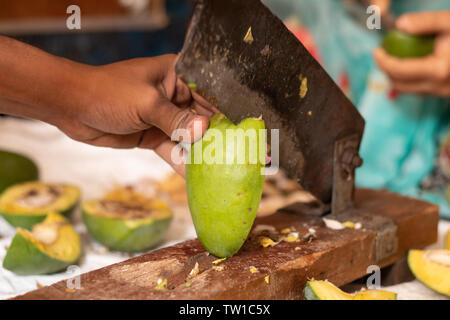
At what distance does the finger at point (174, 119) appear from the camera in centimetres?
89

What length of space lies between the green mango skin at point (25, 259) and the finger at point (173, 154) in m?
0.33

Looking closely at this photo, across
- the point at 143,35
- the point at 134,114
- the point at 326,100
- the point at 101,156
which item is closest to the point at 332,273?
the point at 326,100

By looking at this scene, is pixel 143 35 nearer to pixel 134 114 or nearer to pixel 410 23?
pixel 410 23

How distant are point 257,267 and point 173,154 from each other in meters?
0.37

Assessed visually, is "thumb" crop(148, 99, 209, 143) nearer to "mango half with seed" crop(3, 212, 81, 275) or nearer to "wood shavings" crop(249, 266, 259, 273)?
"wood shavings" crop(249, 266, 259, 273)

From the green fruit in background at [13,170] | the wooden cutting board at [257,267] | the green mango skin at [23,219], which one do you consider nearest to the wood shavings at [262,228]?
the wooden cutting board at [257,267]

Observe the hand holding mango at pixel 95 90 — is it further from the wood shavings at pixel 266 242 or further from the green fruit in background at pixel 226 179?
the wood shavings at pixel 266 242

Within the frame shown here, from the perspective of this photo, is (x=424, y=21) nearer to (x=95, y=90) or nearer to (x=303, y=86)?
(x=303, y=86)

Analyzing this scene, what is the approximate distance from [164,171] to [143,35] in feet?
5.05

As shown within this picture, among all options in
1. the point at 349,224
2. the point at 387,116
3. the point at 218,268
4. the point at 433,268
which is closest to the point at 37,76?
the point at 218,268

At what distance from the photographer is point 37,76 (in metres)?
0.89

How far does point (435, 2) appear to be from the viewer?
1969 millimetres

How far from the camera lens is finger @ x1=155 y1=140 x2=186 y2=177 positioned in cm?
112

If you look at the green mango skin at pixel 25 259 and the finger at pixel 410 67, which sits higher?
the finger at pixel 410 67
